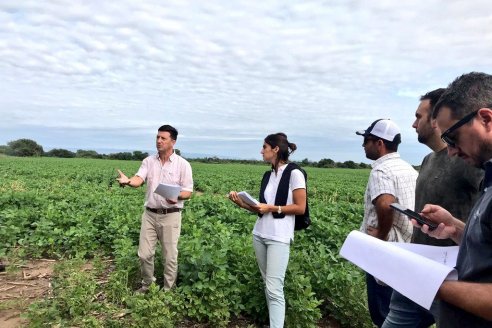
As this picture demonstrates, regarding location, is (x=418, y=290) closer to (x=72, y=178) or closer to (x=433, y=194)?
(x=433, y=194)

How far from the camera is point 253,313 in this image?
15.6 ft

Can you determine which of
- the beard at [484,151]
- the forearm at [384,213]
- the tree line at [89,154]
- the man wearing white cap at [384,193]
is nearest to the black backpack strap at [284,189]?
the man wearing white cap at [384,193]

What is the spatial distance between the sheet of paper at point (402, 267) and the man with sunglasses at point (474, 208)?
50mm

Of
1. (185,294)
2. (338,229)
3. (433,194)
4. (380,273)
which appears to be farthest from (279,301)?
(338,229)

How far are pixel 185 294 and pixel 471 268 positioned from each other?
146 inches

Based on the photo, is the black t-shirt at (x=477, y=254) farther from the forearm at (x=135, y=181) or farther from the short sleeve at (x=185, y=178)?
the forearm at (x=135, y=181)

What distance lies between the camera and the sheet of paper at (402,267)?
4.98 ft

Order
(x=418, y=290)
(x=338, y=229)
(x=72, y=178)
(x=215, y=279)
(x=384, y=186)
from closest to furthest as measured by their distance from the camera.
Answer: (x=418, y=290), (x=384, y=186), (x=215, y=279), (x=338, y=229), (x=72, y=178)

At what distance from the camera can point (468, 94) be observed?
1.86m

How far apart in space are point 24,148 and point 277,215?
8996cm

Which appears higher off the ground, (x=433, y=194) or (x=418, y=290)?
(x=433, y=194)

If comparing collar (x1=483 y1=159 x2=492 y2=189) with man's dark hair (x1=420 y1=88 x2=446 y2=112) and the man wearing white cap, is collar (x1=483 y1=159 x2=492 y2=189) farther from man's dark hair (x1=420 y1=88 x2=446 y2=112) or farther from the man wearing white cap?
the man wearing white cap

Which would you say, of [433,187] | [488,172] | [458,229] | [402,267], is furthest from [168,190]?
[488,172]

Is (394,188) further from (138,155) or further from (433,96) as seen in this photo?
(138,155)
